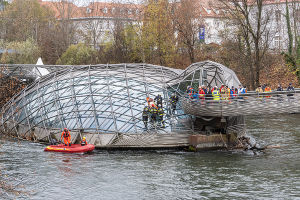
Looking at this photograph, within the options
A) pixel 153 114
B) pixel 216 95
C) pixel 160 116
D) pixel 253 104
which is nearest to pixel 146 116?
pixel 153 114

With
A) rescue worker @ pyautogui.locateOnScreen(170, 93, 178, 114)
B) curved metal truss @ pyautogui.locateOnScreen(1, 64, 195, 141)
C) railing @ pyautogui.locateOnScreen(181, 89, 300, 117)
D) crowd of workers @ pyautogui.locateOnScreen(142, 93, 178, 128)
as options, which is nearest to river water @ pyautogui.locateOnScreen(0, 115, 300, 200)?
railing @ pyautogui.locateOnScreen(181, 89, 300, 117)

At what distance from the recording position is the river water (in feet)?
84.9

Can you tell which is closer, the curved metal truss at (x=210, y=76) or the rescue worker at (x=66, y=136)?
the rescue worker at (x=66, y=136)

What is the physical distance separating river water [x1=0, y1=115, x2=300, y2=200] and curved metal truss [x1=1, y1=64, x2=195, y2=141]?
3685 mm

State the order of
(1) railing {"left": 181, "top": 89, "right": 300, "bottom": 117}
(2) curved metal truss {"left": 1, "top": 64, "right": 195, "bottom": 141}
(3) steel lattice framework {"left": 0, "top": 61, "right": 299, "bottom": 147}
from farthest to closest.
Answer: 1. (2) curved metal truss {"left": 1, "top": 64, "right": 195, "bottom": 141}
2. (3) steel lattice framework {"left": 0, "top": 61, "right": 299, "bottom": 147}
3. (1) railing {"left": 181, "top": 89, "right": 300, "bottom": 117}

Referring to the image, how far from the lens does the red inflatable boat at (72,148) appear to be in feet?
122

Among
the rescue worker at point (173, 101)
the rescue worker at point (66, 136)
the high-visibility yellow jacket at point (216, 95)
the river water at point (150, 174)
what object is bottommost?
the river water at point (150, 174)

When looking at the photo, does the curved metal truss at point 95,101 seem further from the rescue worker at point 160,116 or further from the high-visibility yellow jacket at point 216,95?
the high-visibility yellow jacket at point 216,95

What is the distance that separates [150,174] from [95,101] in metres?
15.6

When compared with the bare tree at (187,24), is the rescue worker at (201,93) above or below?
below

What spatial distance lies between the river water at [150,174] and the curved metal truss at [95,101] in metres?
3.69

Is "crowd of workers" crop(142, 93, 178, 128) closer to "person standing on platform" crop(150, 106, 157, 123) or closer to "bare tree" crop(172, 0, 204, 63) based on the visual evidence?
"person standing on platform" crop(150, 106, 157, 123)

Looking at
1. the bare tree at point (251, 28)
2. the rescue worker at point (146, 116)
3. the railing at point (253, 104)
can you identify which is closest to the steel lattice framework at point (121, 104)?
the railing at point (253, 104)

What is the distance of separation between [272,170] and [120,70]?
20.6m
